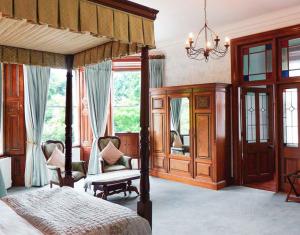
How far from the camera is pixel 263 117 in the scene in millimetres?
6609

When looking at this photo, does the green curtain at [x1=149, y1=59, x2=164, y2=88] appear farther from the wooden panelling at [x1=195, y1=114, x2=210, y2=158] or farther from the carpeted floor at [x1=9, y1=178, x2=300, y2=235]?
the carpeted floor at [x1=9, y1=178, x2=300, y2=235]

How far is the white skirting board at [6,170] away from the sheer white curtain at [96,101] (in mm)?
1886

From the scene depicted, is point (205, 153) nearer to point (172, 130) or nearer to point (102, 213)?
point (172, 130)

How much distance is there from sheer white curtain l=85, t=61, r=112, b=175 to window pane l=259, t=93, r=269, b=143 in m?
3.61

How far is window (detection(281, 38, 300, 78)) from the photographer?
17.9 feet

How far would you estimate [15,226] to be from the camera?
2.39m

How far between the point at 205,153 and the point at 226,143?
1.69ft

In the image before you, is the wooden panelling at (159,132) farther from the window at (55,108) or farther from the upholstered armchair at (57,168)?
the window at (55,108)

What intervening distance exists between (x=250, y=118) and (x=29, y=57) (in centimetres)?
451

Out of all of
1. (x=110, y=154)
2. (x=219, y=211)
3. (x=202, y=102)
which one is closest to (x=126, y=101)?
(x=110, y=154)

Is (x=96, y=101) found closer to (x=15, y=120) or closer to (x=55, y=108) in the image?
(x=55, y=108)

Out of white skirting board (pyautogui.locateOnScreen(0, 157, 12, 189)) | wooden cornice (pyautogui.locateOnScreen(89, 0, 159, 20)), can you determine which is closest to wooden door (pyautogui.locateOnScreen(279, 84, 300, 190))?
wooden cornice (pyautogui.locateOnScreen(89, 0, 159, 20))

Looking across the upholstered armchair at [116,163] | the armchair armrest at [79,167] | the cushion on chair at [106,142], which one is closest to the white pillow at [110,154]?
the upholstered armchair at [116,163]

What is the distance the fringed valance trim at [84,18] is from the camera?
218 centimetres
